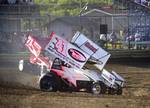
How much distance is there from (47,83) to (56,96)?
1.44 meters

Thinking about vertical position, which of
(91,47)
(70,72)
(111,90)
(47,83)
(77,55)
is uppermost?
(91,47)

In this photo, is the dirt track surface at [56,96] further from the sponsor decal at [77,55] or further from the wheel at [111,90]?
the sponsor decal at [77,55]

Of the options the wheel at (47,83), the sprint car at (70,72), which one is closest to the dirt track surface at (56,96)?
the wheel at (47,83)

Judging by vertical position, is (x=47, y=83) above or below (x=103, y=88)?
above

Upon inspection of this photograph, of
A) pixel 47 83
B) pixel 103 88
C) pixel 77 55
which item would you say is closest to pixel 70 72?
pixel 77 55

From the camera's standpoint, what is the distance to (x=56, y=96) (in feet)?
53.7

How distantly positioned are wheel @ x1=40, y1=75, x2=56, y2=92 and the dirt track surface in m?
0.25

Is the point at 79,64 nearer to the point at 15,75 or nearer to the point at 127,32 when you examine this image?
the point at 15,75

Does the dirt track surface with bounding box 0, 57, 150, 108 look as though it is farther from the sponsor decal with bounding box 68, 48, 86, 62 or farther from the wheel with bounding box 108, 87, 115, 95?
the sponsor decal with bounding box 68, 48, 86, 62

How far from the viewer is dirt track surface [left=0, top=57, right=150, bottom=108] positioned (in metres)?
14.6

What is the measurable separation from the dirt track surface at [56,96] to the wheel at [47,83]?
0.25 m

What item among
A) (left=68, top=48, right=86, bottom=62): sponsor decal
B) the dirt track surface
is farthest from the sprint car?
the dirt track surface

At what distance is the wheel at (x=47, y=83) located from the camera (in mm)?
→ 17578

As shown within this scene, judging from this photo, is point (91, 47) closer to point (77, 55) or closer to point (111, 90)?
point (77, 55)
